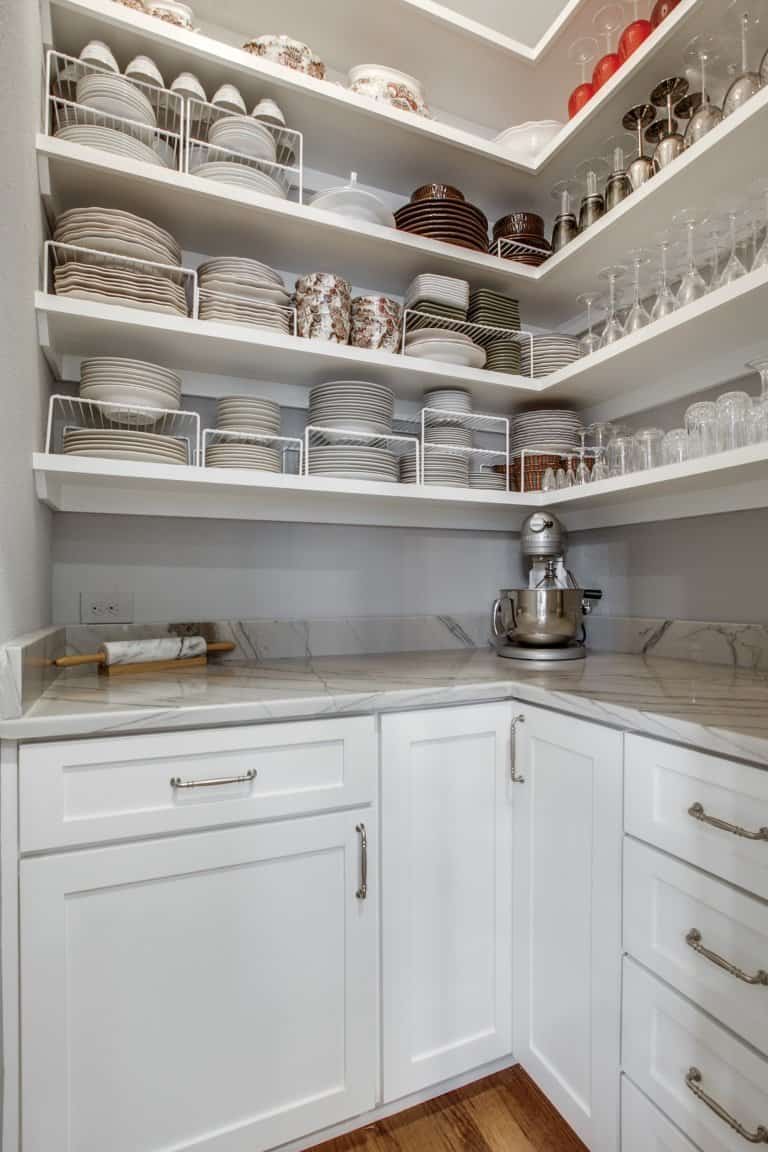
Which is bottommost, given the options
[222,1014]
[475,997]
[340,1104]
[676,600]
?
[340,1104]

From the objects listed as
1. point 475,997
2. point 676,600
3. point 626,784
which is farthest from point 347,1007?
point 676,600

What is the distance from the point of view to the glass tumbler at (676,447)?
135 cm

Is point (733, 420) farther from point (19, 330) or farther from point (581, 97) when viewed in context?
point (19, 330)

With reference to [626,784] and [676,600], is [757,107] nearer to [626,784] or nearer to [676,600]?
[676,600]

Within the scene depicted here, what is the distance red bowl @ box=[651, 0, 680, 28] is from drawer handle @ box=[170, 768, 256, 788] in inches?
71.5

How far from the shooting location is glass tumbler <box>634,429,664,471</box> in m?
1.45

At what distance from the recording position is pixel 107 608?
149cm

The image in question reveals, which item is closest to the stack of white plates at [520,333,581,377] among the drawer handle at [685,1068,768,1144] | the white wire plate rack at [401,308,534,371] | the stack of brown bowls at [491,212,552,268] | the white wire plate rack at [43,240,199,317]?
the white wire plate rack at [401,308,534,371]

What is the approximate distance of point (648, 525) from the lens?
1771 millimetres

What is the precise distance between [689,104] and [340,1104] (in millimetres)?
2193

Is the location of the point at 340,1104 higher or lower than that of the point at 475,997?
lower

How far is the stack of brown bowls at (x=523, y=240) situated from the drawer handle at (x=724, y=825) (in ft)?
5.03

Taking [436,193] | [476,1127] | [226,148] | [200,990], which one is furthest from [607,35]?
[476,1127]

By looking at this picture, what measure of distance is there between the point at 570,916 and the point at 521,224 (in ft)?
5.91
